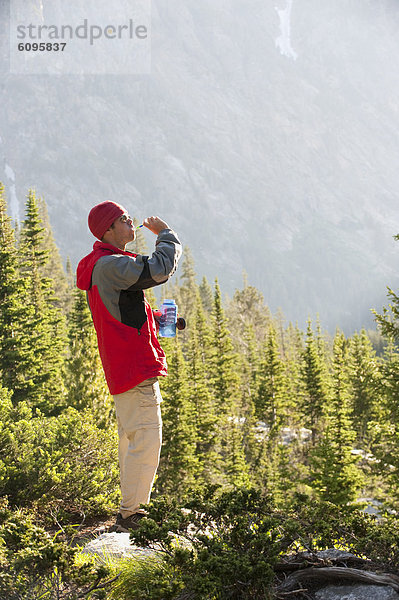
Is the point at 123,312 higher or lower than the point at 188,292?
lower

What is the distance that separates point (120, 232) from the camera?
4844 millimetres

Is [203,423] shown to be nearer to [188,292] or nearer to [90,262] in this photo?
[90,262]

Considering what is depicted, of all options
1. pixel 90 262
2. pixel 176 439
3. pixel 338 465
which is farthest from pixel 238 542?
pixel 176 439

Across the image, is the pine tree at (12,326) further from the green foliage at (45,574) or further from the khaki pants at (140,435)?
the green foliage at (45,574)

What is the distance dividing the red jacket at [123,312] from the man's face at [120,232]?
104 millimetres

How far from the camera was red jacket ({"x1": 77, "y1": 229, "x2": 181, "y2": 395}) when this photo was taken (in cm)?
445

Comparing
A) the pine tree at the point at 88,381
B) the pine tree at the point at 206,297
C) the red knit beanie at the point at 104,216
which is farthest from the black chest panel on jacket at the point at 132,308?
the pine tree at the point at 206,297

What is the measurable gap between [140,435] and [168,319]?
1086 millimetres

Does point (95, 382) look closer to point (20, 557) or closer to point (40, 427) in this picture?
point (40, 427)

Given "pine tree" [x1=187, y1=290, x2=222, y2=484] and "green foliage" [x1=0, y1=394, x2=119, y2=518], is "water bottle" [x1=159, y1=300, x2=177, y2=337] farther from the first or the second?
"pine tree" [x1=187, y1=290, x2=222, y2=484]

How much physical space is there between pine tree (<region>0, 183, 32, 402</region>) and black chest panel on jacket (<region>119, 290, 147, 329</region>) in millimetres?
26163

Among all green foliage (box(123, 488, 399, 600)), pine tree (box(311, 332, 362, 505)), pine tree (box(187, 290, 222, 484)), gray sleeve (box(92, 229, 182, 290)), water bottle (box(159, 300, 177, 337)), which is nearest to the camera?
green foliage (box(123, 488, 399, 600))

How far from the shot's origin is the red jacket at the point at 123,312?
4.45m

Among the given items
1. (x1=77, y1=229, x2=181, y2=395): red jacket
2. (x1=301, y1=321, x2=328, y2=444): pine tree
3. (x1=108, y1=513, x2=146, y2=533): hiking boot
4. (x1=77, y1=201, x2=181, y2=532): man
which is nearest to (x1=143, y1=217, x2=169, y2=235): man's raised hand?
(x1=77, y1=201, x2=181, y2=532): man
